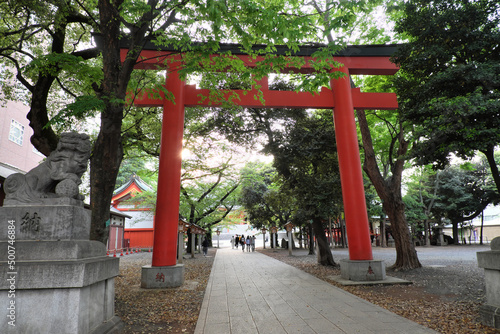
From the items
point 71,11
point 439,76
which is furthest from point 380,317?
point 71,11

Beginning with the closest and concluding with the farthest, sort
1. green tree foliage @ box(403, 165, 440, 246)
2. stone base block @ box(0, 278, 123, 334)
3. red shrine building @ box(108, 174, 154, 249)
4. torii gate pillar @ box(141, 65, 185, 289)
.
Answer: stone base block @ box(0, 278, 123, 334) → torii gate pillar @ box(141, 65, 185, 289) → green tree foliage @ box(403, 165, 440, 246) → red shrine building @ box(108, 174, 154, 249)

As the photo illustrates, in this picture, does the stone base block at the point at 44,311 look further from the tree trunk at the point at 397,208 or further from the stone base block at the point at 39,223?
the tree trunk at the point at 397,208

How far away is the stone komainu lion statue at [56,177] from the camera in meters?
3.69

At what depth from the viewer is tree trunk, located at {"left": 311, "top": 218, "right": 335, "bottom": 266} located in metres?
12.9

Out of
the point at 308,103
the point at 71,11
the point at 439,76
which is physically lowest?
the point at 439,76

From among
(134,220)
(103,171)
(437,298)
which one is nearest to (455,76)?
Answer: (437,298)

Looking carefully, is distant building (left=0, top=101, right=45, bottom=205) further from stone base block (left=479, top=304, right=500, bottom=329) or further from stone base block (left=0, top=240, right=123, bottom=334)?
stone base block (left=479, top=304, right=500, bottom=329)

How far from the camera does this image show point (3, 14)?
27.9 feet

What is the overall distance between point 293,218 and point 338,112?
928 centimetres

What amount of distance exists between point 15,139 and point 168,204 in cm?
1504

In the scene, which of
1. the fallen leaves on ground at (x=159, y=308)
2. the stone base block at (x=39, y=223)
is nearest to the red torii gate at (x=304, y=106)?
the fallen leaves on ground at (x=159, y=308)

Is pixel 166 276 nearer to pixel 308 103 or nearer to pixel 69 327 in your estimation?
pixel 69 327

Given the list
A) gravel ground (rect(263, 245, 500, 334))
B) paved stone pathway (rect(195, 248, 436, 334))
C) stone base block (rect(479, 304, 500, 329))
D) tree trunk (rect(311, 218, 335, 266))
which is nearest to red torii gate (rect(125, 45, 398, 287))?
gravel ground (rect(263, 245, 500, 334))

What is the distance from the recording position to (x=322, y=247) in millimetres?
13289
